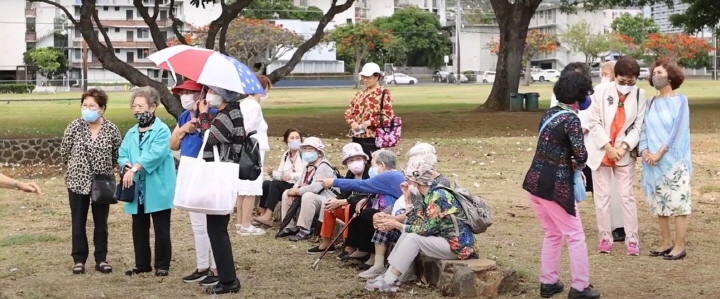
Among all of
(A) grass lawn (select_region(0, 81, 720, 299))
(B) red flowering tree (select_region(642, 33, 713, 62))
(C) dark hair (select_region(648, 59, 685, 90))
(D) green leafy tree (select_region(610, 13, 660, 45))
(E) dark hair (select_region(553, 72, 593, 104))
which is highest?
(D) green leafy tree (select_region(610, 13, 660, 45))

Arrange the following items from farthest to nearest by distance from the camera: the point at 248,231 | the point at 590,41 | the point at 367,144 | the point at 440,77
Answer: the point at 590,41, the point at 440,77, the point at 367,144, the point at 248,231

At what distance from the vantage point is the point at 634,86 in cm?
848

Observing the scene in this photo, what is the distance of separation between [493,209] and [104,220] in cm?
482

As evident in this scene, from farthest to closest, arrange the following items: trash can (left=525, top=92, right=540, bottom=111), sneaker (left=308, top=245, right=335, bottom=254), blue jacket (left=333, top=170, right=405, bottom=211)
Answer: trash can (left=525, top=92, right=540, bottom=111) < sneaker (left=308, top=245, right=335, bottom=254) < blue jacket (left=333, top=170, right=405, bottom=211)

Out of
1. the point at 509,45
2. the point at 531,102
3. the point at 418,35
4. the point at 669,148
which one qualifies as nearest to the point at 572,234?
the point at 669,148

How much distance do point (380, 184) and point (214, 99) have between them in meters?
1.57

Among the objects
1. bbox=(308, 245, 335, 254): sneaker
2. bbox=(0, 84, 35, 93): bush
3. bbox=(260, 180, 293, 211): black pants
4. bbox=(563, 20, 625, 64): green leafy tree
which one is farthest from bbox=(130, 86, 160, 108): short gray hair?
bbox=(563, 20, 625, 64): green leafy tree

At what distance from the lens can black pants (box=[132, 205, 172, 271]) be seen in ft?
25.9

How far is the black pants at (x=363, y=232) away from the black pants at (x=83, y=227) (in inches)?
78.8

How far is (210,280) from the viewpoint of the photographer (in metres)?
7.45

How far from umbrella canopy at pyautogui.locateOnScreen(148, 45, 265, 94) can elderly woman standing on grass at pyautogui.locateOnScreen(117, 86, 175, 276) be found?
2.55 ft

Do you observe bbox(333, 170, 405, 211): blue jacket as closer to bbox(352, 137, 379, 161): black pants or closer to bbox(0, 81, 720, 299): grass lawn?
bbox(0, 81, 720, 299): grass lawn

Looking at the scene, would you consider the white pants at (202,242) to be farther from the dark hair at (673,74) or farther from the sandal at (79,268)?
the dark hair at (673,74)

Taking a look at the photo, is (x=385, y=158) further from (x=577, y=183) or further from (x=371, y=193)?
(x=577, y=183)
